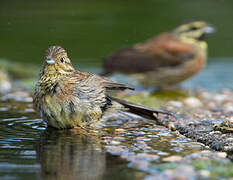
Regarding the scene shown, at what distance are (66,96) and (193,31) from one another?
16.7 feet

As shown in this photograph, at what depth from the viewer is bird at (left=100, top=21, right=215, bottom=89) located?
29.3ft

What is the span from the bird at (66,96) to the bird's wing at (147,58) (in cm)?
327

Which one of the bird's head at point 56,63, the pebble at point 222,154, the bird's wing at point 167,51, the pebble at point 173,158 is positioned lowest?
the pebble at point 173,158

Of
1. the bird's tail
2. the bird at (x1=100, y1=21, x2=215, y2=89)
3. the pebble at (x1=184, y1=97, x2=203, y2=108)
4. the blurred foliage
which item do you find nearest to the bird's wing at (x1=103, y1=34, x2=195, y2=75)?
the bird at (x1=100, y1=21, x2=215, y2=89)

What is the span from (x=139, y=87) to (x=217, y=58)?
9.37 ft

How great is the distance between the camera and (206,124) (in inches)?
213

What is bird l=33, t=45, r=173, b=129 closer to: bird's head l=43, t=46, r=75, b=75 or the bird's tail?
bird's head l=43, t=46, r=75, b=75

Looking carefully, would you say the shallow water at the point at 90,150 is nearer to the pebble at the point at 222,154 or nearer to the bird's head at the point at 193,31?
the pebble at the point at 222,154

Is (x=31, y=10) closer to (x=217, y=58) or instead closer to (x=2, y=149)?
(x=217, y=58)

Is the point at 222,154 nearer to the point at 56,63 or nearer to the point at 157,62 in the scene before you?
the point at 56,63

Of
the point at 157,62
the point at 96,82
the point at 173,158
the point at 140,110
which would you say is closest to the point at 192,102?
the point at 157,62

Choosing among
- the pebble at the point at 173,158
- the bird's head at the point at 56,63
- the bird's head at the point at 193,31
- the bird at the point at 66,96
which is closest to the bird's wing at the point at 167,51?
the bird's head at the point at 193,31

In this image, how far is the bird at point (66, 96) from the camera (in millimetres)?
5160

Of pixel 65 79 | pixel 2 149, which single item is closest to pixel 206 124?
pixel 65 79
